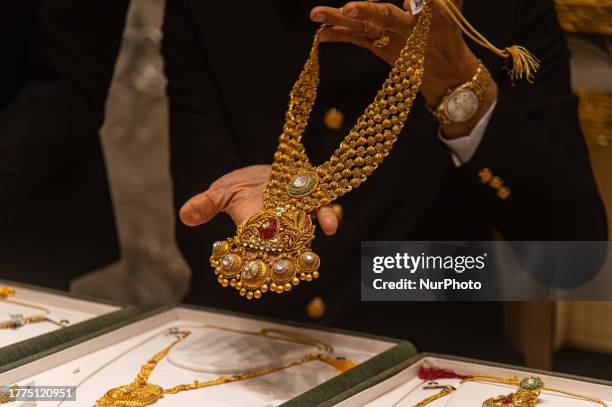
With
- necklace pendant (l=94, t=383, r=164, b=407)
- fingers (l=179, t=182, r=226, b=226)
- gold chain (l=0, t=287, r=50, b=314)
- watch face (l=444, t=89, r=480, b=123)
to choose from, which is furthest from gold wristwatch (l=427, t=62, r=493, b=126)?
gold chain (l=0, t=287, r=50, b=314)

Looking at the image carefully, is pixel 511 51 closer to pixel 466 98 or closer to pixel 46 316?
pixel 466 98

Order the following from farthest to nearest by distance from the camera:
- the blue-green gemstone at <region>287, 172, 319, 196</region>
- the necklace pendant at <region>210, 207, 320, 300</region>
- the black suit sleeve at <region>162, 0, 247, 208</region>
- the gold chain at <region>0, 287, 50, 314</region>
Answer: the gold chain at <region>0, 287, 50, 314</region>, the black suit sleeve at <region>162, 0, 247, 208</region>, the blue-green gemstone at <region>287, 172, 319, 196</region>, the necklace pendant at <region>210, 207, 320, 300</region>

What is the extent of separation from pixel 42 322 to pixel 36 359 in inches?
10.2

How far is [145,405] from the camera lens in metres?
1.29

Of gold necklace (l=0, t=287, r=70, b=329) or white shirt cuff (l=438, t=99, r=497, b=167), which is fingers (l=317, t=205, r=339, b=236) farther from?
gold necklace (l=0, t=287, r=70, b=329)

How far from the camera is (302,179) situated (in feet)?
4.40

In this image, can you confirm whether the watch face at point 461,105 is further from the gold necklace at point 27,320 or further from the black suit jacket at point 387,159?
the gold necklace at point 27,320

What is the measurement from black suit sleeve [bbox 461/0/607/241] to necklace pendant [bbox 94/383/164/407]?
2.13ft

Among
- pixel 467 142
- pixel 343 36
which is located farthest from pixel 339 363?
pixel 343 36

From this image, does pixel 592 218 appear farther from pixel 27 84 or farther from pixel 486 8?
pixel 27 84

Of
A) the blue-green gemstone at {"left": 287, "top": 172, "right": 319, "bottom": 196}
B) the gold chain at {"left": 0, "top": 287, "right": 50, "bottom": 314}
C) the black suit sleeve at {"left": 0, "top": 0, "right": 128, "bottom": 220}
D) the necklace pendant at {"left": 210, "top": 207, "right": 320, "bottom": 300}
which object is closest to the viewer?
the necklace pendant at {"left": 210, "top": 207, "right": 320, "bottom": 300}

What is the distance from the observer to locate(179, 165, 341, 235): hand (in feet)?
4.28

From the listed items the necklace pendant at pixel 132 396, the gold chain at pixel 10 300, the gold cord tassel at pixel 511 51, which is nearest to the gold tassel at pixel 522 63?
the gold cord tassel at pixel 511 51

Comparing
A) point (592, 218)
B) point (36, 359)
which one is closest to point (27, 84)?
point (36, 359)
